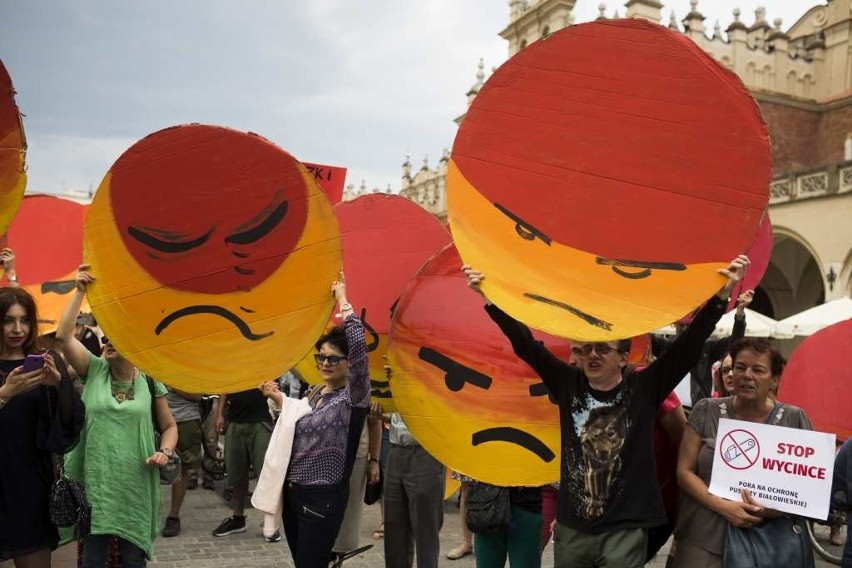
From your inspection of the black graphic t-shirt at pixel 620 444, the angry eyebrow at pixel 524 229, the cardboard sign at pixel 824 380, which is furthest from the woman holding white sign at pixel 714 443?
the cardboard sign at pixel 824 380

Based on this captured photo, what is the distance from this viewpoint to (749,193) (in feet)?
9.07

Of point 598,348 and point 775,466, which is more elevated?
point 598,348

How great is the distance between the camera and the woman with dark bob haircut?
395cm

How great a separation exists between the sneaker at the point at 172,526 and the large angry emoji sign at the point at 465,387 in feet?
12.4

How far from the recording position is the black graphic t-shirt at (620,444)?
3000 mm

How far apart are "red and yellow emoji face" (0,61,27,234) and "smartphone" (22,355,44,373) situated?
0.55 m

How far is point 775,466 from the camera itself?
2977 mm

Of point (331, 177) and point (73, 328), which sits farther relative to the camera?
point (331, 177)

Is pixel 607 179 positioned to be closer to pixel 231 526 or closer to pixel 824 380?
pixel 824 380

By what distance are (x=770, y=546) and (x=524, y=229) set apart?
1.54 meters

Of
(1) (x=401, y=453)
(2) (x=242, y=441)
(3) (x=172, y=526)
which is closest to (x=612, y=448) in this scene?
(1) (x=401, y=453)

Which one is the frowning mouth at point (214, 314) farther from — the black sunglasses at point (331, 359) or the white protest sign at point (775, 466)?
the white protest sign at point (775, 466)

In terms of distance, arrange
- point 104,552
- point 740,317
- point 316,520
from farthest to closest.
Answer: point 104,552 < point 316,520 < point 740,317

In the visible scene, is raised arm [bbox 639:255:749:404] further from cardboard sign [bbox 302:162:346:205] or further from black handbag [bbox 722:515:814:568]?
cardboard sign [bbox 302:162:346:205]
